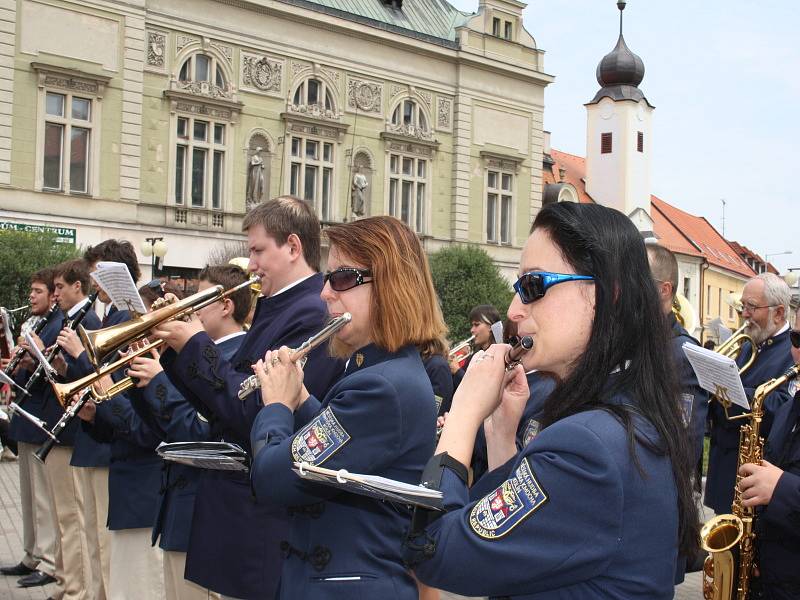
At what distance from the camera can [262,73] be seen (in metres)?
31.5

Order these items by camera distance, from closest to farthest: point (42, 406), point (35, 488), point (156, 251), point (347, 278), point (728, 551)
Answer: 1. point (347, 278)
2. point (728, 551)
3. point (42, 406)
4. point (35, 488)
5. point (156, 251)

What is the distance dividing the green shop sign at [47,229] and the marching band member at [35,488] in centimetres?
1667

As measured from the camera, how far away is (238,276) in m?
5.23

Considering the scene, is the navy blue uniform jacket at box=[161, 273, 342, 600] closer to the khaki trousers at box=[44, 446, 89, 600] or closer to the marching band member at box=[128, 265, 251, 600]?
the marching band member at box=[128, 265, 251, 600]

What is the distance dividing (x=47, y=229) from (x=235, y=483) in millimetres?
22051

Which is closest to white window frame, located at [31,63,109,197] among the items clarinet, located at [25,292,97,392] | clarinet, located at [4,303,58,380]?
clarinet, located at [4,303,58,380]

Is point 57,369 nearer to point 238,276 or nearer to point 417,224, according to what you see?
point 238,276

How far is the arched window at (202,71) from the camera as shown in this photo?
29.8 m

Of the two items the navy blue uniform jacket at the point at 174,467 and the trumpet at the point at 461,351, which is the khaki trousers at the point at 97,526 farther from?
the trumpet at the point at 461,351

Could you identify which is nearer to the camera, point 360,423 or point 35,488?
point 360,423

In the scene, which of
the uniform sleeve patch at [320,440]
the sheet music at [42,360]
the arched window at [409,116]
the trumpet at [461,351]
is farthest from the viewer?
the arched window at [409,116]

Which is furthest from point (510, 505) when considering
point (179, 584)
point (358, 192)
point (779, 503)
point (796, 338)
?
point (358, 192)

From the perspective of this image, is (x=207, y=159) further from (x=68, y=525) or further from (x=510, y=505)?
(x=510, y=505)

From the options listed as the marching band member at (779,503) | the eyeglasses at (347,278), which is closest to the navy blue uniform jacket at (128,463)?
the eyeglasses at (347,278)
